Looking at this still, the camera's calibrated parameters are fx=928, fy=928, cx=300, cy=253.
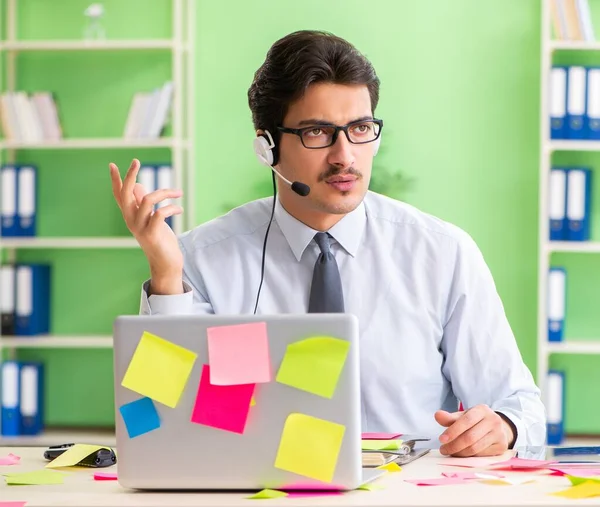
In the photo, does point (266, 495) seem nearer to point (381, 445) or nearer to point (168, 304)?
point (381, 445)

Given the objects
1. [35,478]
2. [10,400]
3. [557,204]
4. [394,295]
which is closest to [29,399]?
[10,400]

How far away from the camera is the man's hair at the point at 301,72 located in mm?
1865

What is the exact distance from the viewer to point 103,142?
3809 millimetres

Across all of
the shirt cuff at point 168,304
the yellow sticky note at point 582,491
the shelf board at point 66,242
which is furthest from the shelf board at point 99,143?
the yellow sticky note at point 582,491

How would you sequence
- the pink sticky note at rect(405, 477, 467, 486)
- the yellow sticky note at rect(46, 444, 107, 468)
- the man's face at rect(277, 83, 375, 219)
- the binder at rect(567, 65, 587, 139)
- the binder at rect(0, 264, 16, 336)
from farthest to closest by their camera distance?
the binder at rect(0, 264, 16, 336) → the binder at rect(567, 65, 587, 139) → the man's face at rect(277, 83, 375, 219) → the yellow sticky note at rect(46, 444, 107, 468) → the pink sticky note at rect(405, 477, 467, 486)

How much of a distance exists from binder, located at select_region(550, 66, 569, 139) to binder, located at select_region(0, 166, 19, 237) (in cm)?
218

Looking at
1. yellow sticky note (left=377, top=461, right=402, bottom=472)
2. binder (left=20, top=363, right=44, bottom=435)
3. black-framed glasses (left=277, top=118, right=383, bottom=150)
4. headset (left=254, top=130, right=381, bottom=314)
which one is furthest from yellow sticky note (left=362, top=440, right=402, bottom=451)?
binder (left=20, top=363, right=44, bottom=435)

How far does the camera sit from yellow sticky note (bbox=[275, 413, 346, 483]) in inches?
44.3

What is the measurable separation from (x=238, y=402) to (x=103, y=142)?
2832 millimetres

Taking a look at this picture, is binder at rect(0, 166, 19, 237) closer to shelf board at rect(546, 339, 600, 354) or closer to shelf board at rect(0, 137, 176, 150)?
shelf board at rect(0, 137, 176, 150)

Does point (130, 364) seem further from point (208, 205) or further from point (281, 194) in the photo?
point (208, 205)

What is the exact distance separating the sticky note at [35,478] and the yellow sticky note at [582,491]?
0.66 m

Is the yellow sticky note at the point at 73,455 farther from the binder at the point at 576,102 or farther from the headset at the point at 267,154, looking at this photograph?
the binder at the point at 576,102

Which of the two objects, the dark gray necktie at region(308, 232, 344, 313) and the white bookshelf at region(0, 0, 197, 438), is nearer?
the dark gray necktie at region(308, 232, 344, 313)
